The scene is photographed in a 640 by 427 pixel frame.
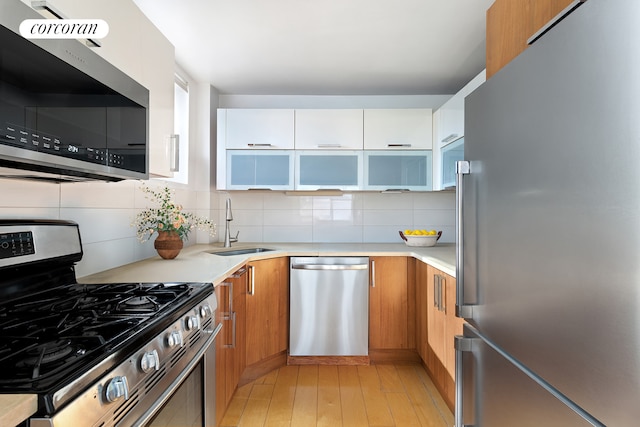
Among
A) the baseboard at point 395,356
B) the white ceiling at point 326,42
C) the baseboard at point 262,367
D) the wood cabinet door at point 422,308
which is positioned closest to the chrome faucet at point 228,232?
the baseboard at point 262,367

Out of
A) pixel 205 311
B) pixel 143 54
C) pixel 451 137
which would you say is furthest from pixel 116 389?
pixel 451 137

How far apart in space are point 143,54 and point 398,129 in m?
2.21

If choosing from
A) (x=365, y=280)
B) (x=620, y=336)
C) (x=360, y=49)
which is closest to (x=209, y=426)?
(x=620, y=336)

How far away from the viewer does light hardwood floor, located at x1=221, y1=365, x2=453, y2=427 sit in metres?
2.16

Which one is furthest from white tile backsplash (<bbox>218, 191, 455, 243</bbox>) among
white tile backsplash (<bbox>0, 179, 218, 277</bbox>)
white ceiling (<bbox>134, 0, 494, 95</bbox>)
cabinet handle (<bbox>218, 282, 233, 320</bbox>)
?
cabinet handle (<bbox>218, 282, 233, 320</bbox>)

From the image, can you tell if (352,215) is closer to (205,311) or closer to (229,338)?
(229,338)

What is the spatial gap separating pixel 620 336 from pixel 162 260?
2.28 metres

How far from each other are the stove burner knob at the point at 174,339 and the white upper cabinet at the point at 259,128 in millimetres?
2339

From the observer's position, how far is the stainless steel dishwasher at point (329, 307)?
2943mm

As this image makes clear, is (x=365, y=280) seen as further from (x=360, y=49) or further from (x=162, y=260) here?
(x=360, y=49)

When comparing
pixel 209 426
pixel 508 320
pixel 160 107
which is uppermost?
pixel 160 107

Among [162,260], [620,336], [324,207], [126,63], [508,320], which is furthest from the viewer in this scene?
[324,207]

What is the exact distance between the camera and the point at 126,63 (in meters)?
1.50

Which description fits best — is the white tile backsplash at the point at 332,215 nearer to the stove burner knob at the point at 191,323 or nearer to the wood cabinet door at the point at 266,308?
the wood cabinet door at the point at 266,308
